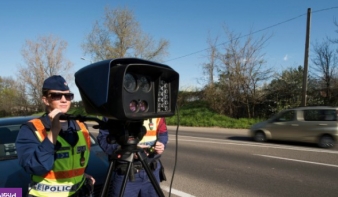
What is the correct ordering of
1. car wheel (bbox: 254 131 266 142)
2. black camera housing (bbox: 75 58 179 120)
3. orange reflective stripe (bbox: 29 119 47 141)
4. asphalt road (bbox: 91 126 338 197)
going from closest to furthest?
black camera housing (bbox: 75 58 179 120) < orange reflective stripe (bbox: 29 119 47 141) < asphalt road (bbox: 91 126 338 197) < car wheel (bbox: 254 131 266 142)

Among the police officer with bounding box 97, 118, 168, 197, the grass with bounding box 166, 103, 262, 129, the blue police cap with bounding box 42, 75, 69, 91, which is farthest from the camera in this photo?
the grass with bounding box 166, 103, 262, 129

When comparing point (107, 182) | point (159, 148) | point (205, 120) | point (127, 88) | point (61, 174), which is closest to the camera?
point (127, 88)

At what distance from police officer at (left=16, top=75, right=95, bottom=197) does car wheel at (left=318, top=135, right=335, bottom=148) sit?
9.21 metres

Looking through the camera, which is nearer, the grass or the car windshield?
the car windshield

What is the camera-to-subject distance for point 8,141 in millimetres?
3369

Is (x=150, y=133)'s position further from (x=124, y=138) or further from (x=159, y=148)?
(x=124, y=138)

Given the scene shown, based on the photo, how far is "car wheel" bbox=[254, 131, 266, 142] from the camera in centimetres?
1080

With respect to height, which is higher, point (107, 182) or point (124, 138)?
point (124, 138)

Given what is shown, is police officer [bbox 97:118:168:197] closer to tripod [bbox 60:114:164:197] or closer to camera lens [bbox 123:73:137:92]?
tripod [bbox 60:114:164:197]

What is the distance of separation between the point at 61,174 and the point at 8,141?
6.77 feet

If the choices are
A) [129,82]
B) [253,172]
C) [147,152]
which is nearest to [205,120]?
[253,172]

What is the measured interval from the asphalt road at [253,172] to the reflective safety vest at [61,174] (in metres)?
2.27

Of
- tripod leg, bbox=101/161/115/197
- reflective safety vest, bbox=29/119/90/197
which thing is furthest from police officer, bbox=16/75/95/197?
tripod leg, bbox=101/161/115/197

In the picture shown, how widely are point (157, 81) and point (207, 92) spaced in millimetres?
22470
